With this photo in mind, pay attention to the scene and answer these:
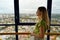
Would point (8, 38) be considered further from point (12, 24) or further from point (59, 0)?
point (59, 0)

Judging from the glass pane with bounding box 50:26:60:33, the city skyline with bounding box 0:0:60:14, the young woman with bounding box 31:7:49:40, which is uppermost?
the city skyline with bounding box 0:0:60:14

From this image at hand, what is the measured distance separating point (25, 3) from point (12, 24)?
2.32ft

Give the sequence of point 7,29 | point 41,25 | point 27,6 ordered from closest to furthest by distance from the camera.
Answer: point 41,25 < point 27,6 < point 7,29

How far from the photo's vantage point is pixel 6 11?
387 cm

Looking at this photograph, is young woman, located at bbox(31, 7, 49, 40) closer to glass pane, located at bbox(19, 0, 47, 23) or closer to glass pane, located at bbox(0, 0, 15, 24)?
glass pane, located at bbox(19, 0, 47, 23)

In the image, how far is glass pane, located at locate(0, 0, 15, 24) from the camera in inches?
150

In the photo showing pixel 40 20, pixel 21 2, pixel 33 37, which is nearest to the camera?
pixel 40 20

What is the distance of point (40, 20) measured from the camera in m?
2.37

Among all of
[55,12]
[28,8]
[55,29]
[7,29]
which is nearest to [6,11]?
[7,29]

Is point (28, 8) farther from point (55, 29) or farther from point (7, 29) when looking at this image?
point (55, 29)

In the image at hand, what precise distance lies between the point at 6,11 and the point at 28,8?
2.09ft

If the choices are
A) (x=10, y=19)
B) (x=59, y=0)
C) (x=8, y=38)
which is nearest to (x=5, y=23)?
(x=10, y=19)

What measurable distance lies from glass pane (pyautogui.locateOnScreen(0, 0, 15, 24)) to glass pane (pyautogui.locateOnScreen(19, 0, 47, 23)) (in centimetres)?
26

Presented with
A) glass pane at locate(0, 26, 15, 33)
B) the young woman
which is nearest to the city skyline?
glass pane at locate(0, 26, 15, 33)
